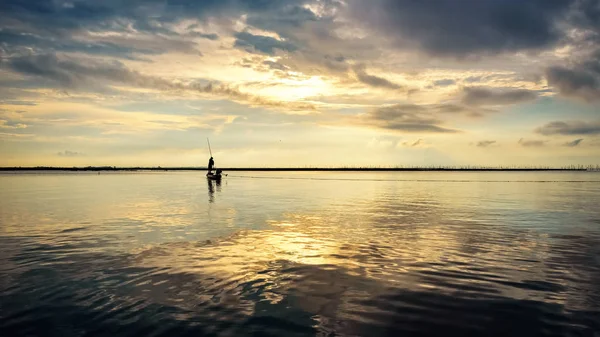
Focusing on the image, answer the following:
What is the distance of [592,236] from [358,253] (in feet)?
49.8

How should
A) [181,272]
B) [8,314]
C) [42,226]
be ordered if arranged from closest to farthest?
[8,314], [181,272], [42,226]

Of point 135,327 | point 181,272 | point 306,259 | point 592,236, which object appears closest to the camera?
point 135,327

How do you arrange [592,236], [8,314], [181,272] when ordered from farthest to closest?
[592,236] → [181,272] → [8,314]

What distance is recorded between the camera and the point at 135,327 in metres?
9.41

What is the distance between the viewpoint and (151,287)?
12562 millimetres

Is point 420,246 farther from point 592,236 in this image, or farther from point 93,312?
point 93,312

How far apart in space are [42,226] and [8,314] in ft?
59.1

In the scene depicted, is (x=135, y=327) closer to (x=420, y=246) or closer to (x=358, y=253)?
(x=358, y=253)

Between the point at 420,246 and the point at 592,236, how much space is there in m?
11.5

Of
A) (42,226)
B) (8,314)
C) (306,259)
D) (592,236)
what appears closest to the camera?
(8,314)

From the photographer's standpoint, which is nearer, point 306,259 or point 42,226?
point 306,259

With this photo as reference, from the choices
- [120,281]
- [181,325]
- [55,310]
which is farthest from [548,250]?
[55,310]

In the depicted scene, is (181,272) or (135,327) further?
(181,272)

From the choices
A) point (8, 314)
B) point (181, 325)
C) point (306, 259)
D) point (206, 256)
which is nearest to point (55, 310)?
point (8, 314)
